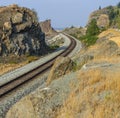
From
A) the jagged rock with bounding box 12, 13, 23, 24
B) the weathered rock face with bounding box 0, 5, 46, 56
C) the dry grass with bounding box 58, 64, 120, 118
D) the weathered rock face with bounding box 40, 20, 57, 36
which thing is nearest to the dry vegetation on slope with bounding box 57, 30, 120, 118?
the dry grass with bounding box 58, 64, 120, 118

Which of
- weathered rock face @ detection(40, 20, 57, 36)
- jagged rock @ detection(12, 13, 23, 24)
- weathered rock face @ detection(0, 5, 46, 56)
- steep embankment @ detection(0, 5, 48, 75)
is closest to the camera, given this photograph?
steep embankment @ detection(0, 5, 48, 75)

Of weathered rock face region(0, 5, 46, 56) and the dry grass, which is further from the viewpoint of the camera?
weathered rock face region(0, 5, 46, 56)

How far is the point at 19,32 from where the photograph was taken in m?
49.8

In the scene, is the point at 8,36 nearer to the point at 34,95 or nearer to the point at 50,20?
the point at 34,95

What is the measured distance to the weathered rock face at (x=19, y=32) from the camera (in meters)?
47.2

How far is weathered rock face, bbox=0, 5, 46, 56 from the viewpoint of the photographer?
4725cm

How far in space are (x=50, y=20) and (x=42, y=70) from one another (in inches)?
5701

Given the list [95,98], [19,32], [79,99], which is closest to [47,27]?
[19,32]

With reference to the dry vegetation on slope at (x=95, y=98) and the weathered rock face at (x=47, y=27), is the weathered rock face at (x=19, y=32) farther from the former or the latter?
the weathered rock face at (x=47, y=27)

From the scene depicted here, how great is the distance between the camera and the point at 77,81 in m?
14.5

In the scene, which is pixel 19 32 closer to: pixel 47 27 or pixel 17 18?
pixel 17 18

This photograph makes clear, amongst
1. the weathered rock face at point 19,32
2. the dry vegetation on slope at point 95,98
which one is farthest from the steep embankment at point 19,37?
the dry vegetation on slope at point 95,98

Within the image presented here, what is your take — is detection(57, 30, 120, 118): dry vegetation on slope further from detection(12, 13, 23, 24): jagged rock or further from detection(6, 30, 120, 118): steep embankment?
detection(12, 13, 23, 24): jagged rock

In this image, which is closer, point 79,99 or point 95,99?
point 95,99
